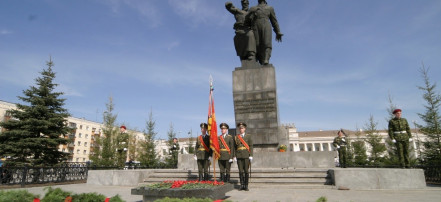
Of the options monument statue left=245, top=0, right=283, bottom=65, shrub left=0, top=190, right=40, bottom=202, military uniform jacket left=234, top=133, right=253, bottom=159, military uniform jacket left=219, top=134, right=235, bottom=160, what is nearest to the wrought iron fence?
shrub left=0, top=190, right=40, bottom=202

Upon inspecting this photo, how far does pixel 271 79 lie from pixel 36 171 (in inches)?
457

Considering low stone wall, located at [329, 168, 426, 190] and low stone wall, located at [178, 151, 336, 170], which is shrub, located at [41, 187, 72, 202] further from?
low stone wall, located at [178, 151, 336, 170]

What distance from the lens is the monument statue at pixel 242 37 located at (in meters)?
12.9

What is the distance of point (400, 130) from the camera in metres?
9.26

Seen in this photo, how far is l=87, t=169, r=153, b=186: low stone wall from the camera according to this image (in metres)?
9.95

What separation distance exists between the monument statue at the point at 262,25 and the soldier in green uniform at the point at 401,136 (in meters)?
6.09

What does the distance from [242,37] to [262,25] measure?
3.87 feet

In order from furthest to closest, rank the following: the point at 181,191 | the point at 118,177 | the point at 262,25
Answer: the point at 262,25 < the point at 118,177 < the point at 181,191

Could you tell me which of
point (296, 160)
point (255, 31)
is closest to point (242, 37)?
point (255, 31)

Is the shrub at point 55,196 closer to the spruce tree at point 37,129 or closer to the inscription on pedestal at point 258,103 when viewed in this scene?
the inscription on pedestal at point 258,103

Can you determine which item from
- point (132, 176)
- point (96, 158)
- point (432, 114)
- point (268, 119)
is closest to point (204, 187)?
point (132, 176)

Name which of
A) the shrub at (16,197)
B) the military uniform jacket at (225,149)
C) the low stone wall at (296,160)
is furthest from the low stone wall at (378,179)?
the shrub at (16,197)

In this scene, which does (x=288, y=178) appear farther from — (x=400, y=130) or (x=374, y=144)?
(x=374, y=144)

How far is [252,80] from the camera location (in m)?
12.4
